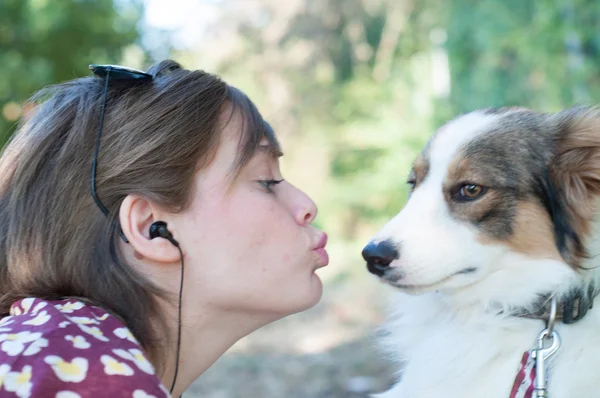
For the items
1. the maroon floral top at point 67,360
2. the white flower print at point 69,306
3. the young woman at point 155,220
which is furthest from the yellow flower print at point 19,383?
the young woman at point 155,220

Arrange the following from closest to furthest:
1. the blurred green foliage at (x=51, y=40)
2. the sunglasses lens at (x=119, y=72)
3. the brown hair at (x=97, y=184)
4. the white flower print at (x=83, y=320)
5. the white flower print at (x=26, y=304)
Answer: the white flower print at (x=83, y=320), the white flower print at (x=26, y=304), the brown hair at (x=97, y=184), the sunglasses lens at (x=119, y=72), the blurred green foliage at (x=51, y=40)

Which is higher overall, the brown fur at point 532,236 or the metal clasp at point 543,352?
the brown fur at point 532,236

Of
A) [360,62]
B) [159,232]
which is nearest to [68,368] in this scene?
[159,232]

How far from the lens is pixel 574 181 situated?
7.54ft

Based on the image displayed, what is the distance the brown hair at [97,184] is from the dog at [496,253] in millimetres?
756

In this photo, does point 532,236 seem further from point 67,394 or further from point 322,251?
point 67,394

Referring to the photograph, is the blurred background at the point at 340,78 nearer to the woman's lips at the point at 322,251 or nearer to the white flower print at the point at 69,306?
the woman's lips at the point at 322,251

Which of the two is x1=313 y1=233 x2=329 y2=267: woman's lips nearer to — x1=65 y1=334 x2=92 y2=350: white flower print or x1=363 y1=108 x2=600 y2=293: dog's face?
x1=363 y1=108 x2=600 y2=293: dog's face

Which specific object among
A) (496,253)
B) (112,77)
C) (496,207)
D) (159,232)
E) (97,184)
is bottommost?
(496,253)

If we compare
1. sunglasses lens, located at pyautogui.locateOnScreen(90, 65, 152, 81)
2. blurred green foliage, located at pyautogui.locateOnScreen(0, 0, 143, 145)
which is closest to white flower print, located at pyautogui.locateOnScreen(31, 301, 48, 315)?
sunglasses lens, located at pyautogui.locateOnScreen(90, 65, 152, 81)

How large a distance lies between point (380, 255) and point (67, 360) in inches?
48.3

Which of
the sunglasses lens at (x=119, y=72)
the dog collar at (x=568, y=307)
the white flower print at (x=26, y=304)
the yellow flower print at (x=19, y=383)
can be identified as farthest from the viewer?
the dog collar at (x=568, y=307)

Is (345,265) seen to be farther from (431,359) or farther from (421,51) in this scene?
(431,359)

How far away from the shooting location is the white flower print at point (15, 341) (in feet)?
4.12
